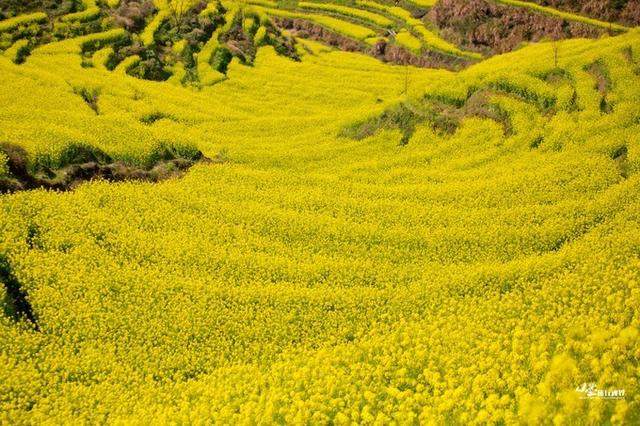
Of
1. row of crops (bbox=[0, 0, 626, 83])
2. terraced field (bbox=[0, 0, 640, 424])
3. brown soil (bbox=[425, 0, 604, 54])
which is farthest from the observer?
brown soil (bbox=[425, 0, 604, 54])

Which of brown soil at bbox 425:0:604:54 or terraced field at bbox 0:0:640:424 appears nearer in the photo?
terraced field at bbox 0:0:640:424

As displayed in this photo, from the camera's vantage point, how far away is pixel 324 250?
83.3 feet

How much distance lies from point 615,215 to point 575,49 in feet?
81.6

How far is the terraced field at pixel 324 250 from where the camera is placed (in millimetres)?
16125

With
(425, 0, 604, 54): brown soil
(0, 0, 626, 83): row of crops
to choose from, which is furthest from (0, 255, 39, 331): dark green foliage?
(425, 0, 604, 54): brown soil

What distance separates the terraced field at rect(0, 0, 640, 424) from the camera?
1612 centimetres

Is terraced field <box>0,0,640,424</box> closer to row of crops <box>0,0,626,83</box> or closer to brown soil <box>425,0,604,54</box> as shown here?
row of crops <box>0,0,626,83</box>

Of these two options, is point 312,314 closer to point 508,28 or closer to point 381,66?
point 381,66

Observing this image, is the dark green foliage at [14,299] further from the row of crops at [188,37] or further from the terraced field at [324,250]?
the row of crops at [188,37]

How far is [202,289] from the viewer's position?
2242 cm

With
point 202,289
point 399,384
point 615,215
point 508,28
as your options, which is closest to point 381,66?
point 508,28

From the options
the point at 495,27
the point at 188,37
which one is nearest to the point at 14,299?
the point at 188,37

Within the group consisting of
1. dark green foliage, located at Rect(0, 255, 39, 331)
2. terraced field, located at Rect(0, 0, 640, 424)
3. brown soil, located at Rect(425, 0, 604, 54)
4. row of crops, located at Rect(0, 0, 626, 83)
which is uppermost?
brown soil, located at Rect(425, 0, 604, 54)

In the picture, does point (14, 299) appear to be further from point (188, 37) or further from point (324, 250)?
point (188, 37)
